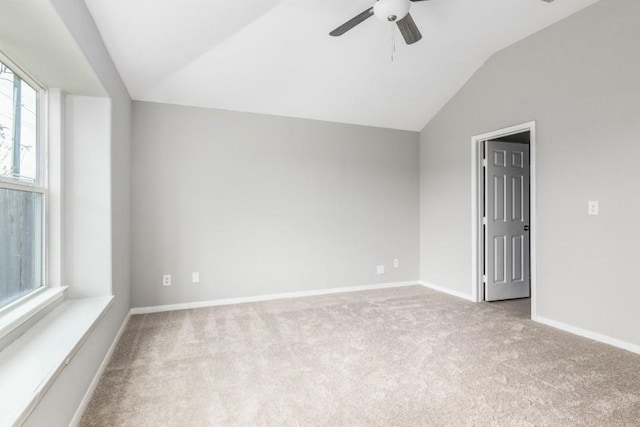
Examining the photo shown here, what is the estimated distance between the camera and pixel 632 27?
246cm

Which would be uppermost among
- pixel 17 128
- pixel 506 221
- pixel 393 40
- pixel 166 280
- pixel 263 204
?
pixel 393 40

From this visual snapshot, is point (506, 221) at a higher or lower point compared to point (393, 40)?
lower

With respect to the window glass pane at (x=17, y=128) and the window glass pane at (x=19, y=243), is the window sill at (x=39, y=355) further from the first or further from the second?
the window glass pane at (x=17, y=128)

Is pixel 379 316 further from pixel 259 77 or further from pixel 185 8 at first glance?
pixel 185 8

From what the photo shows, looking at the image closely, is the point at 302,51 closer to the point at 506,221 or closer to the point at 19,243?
the point at 19,243

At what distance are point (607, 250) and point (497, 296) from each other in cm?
145

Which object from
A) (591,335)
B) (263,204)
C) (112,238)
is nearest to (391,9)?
(263,204)

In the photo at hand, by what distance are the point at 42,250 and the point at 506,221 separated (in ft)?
14.7

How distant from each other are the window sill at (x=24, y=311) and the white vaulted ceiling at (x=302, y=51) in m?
1.69

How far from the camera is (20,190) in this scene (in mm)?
1806

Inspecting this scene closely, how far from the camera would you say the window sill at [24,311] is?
1.52 meters

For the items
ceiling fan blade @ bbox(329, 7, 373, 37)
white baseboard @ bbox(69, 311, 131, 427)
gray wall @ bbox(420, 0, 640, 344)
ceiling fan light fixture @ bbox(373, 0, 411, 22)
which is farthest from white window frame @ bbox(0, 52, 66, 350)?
gray wall @ bbox(420, 0, 640, 344)

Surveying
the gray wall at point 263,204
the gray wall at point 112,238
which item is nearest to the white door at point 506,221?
the gray wall at point 263,204

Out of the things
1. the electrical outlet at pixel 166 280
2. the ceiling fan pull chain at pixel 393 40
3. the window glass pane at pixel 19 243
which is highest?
the ceiling fan pull chain at pixel 393 40
